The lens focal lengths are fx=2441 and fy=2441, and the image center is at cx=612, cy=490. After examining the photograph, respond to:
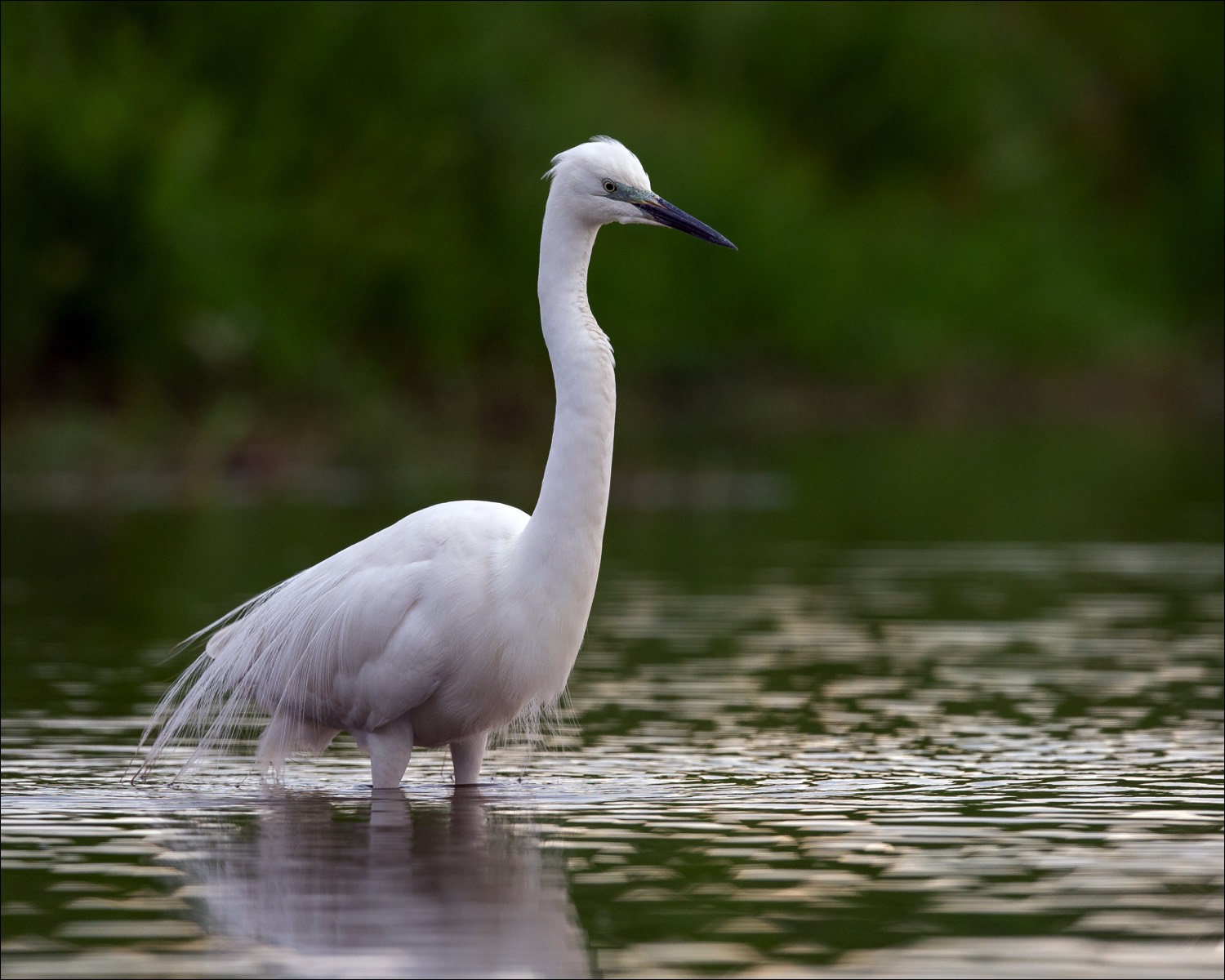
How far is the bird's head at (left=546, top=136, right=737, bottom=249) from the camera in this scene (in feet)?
26.3

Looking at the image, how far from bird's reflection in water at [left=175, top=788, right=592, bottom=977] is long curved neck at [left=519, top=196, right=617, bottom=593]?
84 centimetres

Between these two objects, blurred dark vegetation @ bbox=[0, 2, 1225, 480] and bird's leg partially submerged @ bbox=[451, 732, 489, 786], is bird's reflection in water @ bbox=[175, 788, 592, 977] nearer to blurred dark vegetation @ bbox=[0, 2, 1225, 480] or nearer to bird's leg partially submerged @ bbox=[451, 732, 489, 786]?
bird's leg partially submerged @ bbox=[451, 732, 489, 786]

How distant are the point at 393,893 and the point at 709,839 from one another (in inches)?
44.9

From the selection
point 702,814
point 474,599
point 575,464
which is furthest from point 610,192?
point 702,814

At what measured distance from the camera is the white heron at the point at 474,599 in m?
7.75

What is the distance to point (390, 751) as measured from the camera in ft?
26.6

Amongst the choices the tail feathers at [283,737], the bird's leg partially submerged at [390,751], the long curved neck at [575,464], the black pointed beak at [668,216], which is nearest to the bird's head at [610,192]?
the black pointed beak at [668,216]

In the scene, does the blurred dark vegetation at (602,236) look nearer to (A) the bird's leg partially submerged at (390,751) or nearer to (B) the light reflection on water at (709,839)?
(B) the light reflection on water at (709,839)

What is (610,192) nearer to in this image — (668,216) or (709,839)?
(668,216)

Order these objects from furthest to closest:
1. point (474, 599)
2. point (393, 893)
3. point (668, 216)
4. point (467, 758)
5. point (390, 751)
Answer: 1. point (467, 758)
2. point (390, 751)
3. point (668, 216)
4. point (474, 599)
5. point (393, 893)

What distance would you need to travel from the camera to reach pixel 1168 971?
5336mm

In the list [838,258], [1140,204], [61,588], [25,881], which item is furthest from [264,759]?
[1140,204]

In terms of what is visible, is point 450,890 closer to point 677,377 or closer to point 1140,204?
point 677,377

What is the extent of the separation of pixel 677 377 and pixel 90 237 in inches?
689
